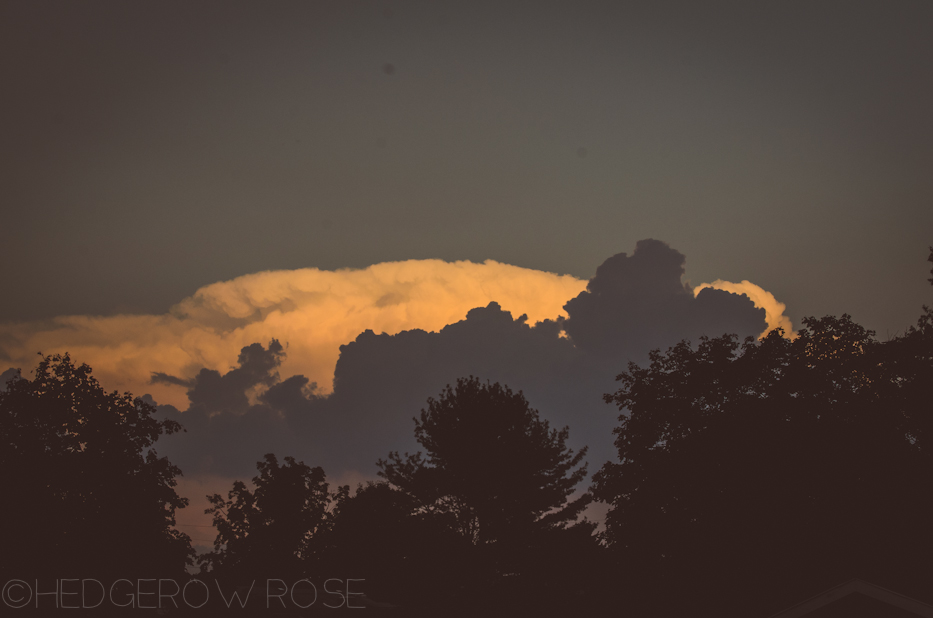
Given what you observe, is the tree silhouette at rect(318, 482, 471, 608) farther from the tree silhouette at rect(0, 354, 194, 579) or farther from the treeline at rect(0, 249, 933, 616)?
the tree silhouette at rect(0, 354, 194, 579)

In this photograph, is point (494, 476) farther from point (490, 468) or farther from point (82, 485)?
point (82, 485)

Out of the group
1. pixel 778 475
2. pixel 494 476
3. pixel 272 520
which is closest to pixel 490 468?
pixel 494 476

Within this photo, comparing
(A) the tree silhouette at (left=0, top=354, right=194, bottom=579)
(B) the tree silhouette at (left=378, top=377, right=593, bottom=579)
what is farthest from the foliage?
(A) the tree silhouette at (left=0, top=354, right=194, bottom=579)

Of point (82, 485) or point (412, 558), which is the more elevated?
point (82, 485)

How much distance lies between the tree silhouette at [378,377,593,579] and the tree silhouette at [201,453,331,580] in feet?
90.4

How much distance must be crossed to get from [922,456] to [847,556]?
5.81 metres

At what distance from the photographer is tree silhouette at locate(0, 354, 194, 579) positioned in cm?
3500

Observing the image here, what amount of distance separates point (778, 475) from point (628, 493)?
7.51 meters

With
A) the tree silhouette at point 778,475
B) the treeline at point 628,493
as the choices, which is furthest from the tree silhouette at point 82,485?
the tree silhouette at point 778,475

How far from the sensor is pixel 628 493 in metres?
35.4

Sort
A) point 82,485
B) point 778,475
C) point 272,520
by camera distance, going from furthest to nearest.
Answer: point 272,520
point 82,485
point 778,475

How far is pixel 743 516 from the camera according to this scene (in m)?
32.7

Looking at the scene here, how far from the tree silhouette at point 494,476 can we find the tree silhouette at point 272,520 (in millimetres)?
27542

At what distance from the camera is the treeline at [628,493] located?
101ft
